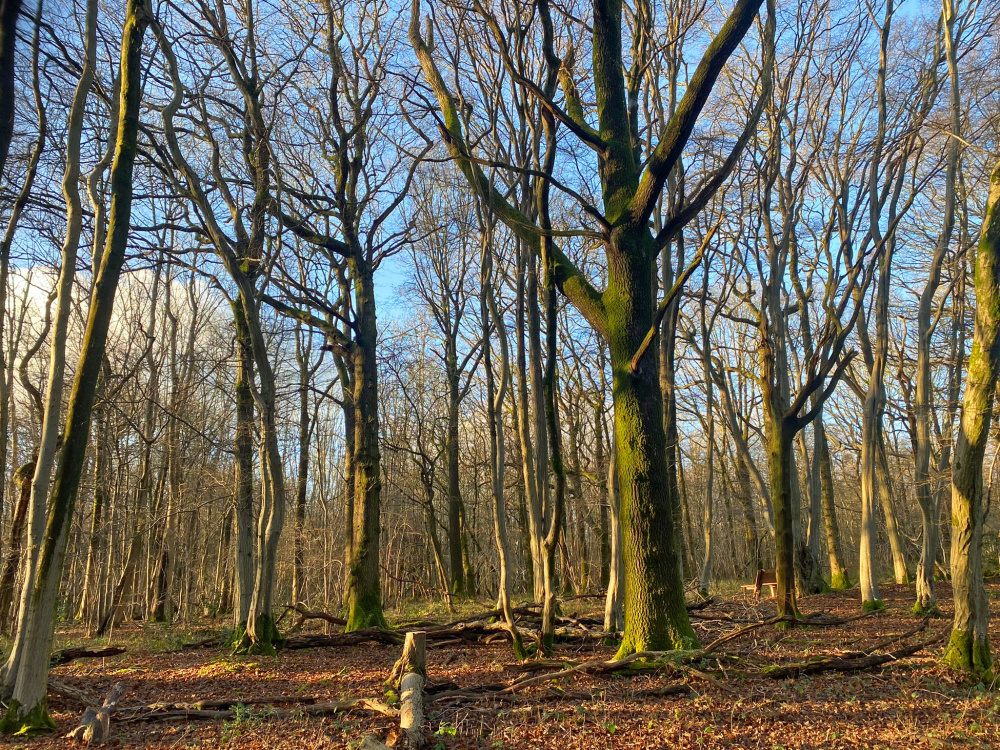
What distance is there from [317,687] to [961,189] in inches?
662

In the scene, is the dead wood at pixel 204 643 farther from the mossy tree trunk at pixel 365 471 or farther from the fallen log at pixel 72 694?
the fallen log at pixel 72 694

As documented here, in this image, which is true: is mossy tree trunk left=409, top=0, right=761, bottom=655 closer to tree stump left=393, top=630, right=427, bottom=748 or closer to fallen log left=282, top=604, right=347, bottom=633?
Answer: tree stump left=393, top=630, right=427, bottom=748

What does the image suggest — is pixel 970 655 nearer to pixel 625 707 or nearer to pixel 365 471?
pixel 625 707

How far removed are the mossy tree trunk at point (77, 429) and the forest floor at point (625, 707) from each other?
1.14 feet

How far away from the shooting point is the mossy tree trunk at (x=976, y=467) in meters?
5.64

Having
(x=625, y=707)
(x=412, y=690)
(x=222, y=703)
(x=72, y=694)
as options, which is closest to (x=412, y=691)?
(x=412, y=690)

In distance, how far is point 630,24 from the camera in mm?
9836

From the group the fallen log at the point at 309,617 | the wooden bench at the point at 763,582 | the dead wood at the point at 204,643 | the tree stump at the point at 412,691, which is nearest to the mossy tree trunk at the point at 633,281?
the tree stump at the point at 412,691

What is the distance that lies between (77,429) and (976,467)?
8.12m

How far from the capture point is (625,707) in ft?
16.0

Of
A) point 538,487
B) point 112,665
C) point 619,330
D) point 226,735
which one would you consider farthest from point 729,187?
point 112,665

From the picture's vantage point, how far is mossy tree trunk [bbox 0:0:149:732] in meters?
4.68

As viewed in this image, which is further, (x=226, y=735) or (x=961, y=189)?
(x=961, y=189)

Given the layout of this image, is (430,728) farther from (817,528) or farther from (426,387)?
(426,387)
